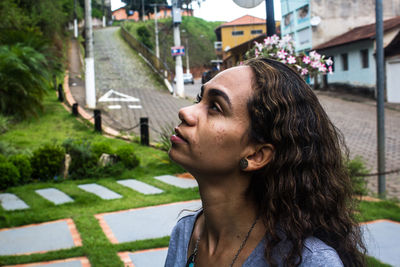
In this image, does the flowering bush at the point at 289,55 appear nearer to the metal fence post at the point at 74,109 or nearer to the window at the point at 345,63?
the metal fence post at the point at 74,109

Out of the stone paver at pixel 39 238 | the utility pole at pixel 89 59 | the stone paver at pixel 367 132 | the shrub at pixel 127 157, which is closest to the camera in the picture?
the stone paver at pixel 39 238

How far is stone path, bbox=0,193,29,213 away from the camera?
596 cm

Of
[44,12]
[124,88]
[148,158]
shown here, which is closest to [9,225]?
[148,158]

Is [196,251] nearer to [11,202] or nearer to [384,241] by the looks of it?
[384,241]

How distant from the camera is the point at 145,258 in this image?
4.06 metres

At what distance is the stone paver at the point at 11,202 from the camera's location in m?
5.96

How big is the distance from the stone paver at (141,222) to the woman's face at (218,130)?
318 cm

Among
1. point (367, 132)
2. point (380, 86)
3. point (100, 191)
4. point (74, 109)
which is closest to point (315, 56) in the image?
point (380, 86)

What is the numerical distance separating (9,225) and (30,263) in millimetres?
1383

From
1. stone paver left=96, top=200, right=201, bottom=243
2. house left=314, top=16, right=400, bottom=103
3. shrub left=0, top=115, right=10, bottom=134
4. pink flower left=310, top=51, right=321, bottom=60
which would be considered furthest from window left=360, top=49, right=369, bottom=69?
pink flower left=310, top=51, right=321, bottom=60

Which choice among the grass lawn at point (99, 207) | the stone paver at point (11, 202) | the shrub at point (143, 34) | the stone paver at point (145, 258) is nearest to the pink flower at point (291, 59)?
the grass lawn at point (99, 207)

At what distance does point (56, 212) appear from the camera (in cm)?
566

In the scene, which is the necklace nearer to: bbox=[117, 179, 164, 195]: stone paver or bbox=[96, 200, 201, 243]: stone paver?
bbox=[96, 200, 201, 243]: stone paver

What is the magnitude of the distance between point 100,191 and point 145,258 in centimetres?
302
